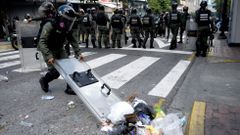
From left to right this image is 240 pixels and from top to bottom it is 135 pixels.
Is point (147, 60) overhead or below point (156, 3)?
below

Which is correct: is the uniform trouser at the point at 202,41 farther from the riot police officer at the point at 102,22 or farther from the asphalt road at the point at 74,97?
the riot police officer at the point at 102,22

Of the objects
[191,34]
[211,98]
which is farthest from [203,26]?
[211,98]

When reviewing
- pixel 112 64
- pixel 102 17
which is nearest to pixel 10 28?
pixel 102 17

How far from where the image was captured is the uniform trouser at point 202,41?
1007cm

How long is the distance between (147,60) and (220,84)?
342 cm

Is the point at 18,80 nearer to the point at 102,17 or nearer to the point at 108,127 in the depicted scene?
the point at 108,127

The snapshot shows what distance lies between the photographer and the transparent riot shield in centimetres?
759

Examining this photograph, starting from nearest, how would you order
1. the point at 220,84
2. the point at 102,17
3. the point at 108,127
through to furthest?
the point at 108,127, the point at 220,84, the point at 102,17

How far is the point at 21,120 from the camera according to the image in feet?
14.9

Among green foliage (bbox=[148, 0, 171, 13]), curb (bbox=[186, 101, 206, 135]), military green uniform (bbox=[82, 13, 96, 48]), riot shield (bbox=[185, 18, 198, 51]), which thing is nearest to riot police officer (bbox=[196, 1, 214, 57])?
riot shield (bbox=[185, 18, 198, 51])

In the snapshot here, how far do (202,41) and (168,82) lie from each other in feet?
13.3

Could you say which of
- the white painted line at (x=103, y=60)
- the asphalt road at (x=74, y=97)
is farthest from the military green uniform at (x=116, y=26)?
the white painted line at (x=103, y=60)

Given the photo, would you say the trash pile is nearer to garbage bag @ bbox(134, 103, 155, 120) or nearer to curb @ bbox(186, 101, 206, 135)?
garbage bag @ bbox(134, 103, 155, 120)

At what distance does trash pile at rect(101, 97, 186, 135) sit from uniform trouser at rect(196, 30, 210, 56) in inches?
263
